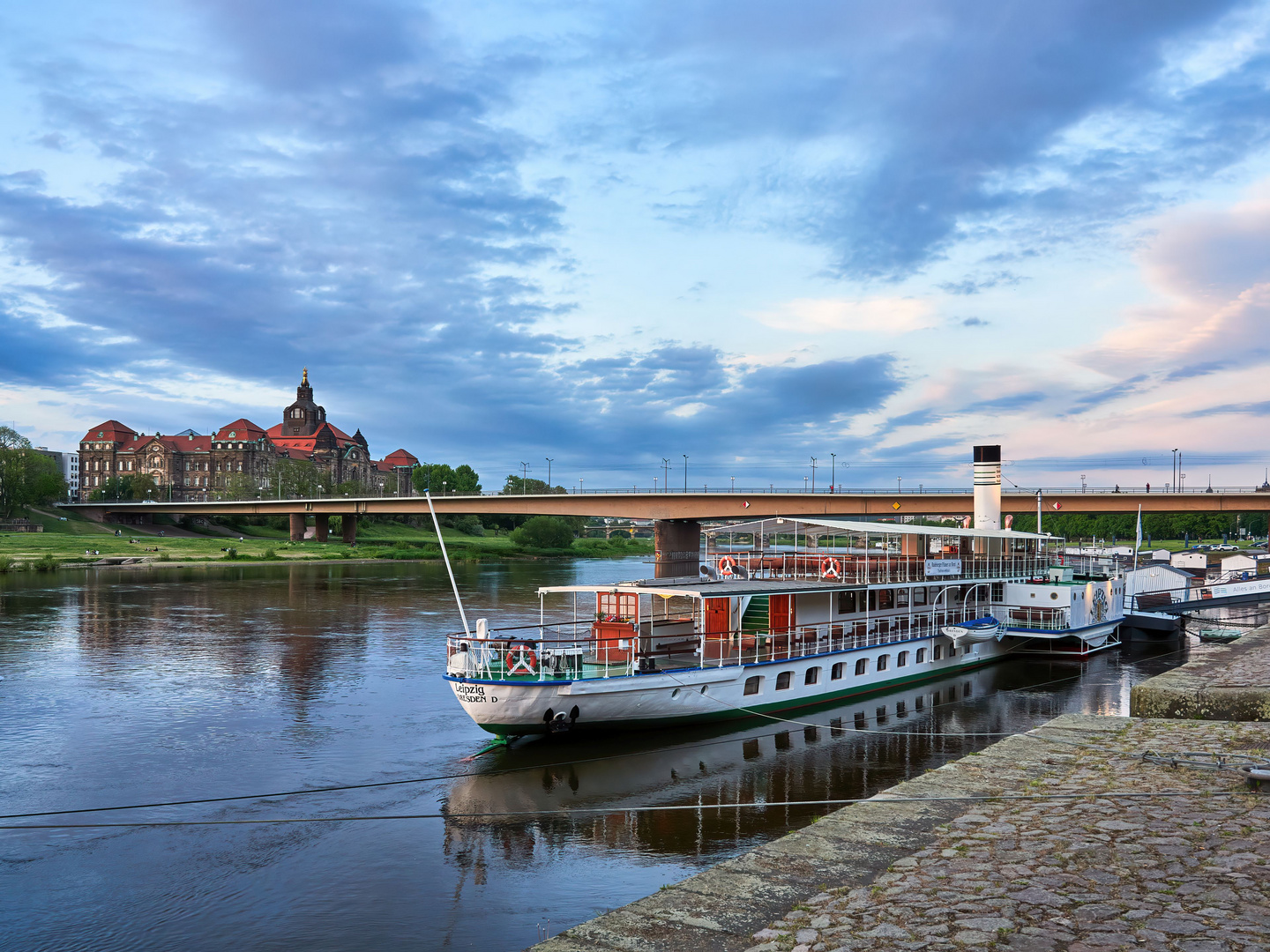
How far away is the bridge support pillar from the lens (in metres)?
95.3

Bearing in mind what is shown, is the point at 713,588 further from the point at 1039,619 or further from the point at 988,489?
the point at 988,489

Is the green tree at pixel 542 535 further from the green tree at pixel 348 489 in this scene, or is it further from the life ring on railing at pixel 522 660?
the life ring on railing at pixel 522 660

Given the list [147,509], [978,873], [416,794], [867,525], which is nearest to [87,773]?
[416,794]

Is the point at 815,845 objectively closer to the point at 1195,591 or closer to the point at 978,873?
the point at 978,873

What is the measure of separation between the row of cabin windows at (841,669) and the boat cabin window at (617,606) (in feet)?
13.7

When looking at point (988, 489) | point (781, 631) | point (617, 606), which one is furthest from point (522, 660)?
point (988, 489)

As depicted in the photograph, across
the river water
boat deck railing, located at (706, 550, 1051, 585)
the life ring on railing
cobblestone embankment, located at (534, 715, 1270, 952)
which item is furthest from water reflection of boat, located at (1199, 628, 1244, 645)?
the life ring on railing

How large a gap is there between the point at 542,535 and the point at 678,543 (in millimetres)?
39006

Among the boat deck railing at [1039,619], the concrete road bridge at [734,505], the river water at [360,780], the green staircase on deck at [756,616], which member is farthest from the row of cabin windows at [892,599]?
the concrete road bridge at [734,505]

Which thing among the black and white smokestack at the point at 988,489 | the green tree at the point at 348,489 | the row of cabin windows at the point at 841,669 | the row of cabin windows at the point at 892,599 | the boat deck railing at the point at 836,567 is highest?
the green tree at the point at 348,489

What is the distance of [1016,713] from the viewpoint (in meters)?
30.7

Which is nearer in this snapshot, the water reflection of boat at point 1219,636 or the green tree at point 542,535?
the water reflection of boat at point 1219,636

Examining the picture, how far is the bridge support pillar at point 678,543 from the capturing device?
95312 millimetres

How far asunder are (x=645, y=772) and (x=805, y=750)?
519 cm
